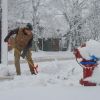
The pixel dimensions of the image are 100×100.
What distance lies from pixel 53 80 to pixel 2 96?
300 cm

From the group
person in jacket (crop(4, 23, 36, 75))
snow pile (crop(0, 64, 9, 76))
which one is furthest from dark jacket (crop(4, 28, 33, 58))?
snow pile (crop(0, 64, 9, 76))

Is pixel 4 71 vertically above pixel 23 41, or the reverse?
pixel 23 41

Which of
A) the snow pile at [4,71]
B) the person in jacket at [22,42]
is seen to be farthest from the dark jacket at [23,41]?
the snow pile at [4,71]

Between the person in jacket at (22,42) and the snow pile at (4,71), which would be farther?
the snow pile at (4,71)

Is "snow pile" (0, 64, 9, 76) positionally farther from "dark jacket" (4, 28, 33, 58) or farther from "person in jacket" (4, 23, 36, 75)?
"dark jacket" (4, 28, 33, 58)

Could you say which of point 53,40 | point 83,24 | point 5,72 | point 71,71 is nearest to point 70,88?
point 71,71

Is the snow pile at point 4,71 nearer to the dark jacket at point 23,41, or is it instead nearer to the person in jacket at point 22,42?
the person in jacket at point 22,42

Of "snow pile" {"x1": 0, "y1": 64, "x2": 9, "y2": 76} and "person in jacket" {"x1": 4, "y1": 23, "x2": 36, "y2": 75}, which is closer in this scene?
"person in jacket" {"x1": 4, "y1": 23, "x2": 36, "y2": 75}

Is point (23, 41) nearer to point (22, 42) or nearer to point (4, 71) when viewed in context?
point (22, 42)

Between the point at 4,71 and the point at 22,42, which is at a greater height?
the point at 22,42

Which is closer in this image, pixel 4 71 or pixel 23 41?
pixel 23 41

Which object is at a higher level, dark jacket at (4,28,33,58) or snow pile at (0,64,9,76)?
dark jacket at (4,28,33,58)

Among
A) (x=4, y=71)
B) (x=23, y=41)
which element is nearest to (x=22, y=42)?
(x=23, y=41)

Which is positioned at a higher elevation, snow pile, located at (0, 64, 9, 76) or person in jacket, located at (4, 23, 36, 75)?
person in jacket, located at (4, 23, 36, 75)
